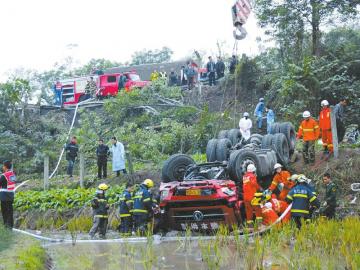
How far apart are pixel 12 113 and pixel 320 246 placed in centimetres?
1733

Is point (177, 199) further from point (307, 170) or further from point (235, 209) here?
point (307, 170)

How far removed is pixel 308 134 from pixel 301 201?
3.61 m

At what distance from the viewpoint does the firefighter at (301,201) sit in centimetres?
1066

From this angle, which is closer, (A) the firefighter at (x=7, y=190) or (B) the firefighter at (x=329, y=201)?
(B) the firefighter at (x=329, y=201)

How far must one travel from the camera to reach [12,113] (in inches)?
892

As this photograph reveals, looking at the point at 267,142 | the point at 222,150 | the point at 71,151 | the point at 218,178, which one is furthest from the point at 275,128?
the point at 71,151

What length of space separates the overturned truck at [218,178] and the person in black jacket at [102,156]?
3.83m

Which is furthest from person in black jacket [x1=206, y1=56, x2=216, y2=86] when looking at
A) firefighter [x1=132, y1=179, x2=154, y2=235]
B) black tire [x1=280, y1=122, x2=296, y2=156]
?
A: firefighter [x1=132, y1=179, x2=154, y2=235]

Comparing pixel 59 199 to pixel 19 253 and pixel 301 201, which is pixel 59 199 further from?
pixel 301 201

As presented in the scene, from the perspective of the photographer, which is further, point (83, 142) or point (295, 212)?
point (83, 142)

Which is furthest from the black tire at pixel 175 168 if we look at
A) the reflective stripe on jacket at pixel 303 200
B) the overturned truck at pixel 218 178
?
the reflective stripe on jacket at pixel 303 200

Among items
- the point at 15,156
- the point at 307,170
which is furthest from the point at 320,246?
the point at 15,156

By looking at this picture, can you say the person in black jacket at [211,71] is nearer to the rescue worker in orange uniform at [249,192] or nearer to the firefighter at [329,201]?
the rescue worker in orange uniform at [249,192]

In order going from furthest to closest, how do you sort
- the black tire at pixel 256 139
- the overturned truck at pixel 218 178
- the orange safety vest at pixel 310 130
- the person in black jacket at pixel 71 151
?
the person in black jacket at pixel 71 151 → the black tire at pixel 256 139 → the orange safety vest at pixel 310 130 → the overturned truck at pixel 218 178
